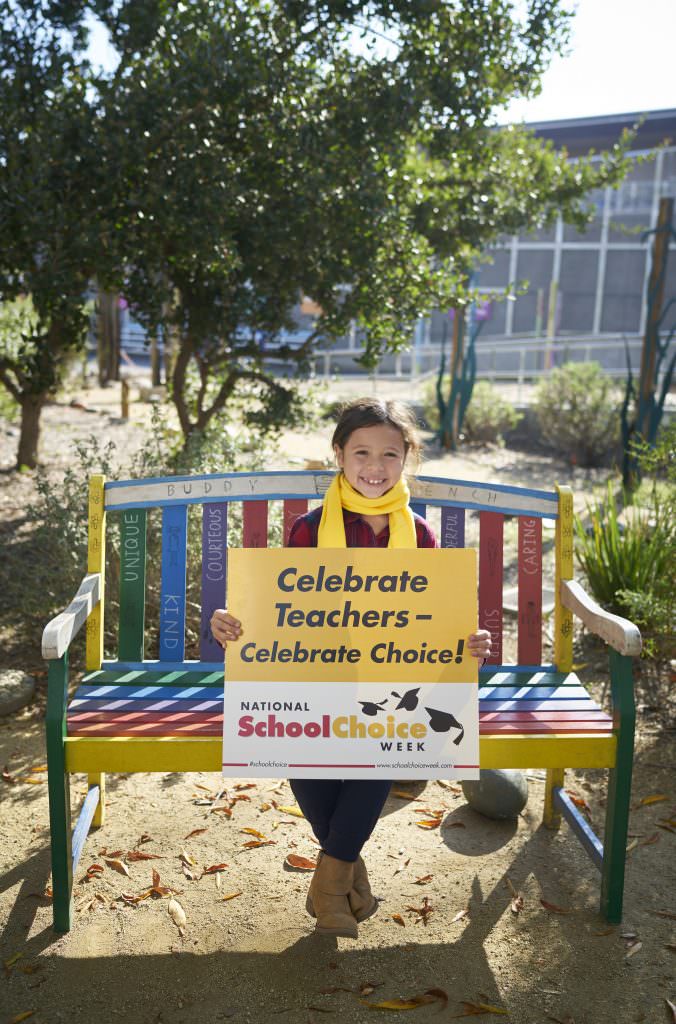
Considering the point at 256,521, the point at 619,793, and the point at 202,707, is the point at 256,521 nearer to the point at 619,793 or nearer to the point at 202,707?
the point at 202,707

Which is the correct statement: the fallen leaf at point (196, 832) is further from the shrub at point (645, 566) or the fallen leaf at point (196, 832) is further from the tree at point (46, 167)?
the tree at point (46, 167)

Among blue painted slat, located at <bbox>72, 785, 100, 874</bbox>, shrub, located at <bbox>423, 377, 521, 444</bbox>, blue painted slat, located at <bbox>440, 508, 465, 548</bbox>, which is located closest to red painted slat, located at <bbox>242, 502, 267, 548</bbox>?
blue painted slat, located at <bbox>440, 508, 465, 548</bbox>

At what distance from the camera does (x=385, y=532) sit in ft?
8.90

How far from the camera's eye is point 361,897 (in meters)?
2.56

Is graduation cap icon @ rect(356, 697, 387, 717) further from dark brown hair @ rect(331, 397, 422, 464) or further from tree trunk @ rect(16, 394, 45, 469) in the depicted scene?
tree trunk @ rect(16, 394, 45, 469)

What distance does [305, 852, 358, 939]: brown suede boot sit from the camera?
7.95ft

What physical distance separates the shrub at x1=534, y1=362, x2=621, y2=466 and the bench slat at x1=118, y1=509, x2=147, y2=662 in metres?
8.53

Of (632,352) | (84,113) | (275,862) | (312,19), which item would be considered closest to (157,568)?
(275,862)

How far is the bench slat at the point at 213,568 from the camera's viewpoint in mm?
3145

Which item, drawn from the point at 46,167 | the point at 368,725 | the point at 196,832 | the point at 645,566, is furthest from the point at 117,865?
the point at 46,167

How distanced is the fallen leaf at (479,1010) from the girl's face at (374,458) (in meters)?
1.31

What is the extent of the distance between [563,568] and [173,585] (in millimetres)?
1282

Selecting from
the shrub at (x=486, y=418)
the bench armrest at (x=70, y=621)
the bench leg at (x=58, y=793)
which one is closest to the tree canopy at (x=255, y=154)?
the bench armrest at (x=70, y=621)

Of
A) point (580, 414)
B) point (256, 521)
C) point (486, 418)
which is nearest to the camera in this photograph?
point (256, 521)
